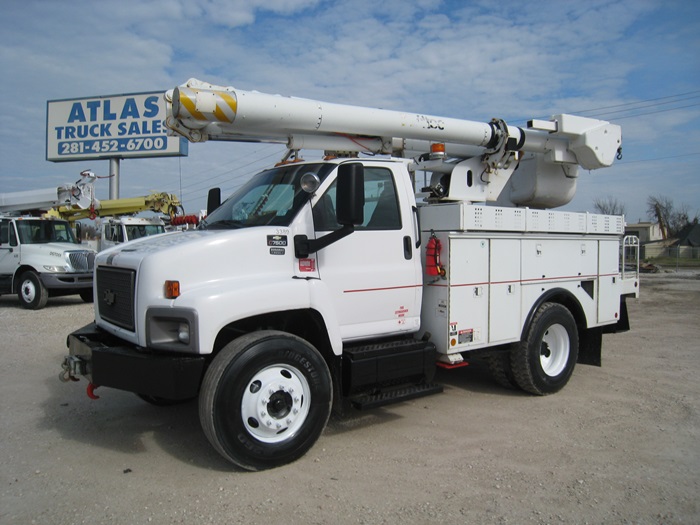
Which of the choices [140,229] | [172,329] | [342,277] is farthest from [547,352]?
[140,229]

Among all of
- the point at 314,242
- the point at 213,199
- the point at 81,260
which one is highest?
the point at 213,199

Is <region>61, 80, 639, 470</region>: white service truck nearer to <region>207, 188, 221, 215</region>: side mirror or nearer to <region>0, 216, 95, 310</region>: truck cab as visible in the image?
<region>207, 188, 221, 215</region>: side mirror

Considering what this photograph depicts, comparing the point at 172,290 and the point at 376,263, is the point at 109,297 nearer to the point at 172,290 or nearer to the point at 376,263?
the point at 172,290

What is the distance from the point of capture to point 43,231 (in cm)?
1450

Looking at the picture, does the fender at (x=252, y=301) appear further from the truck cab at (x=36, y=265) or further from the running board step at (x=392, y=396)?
the truck cab at (x=36, y=265)

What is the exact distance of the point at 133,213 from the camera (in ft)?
59.6

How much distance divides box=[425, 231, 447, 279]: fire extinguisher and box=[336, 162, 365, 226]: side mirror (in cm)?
128

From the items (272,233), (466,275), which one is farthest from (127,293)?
(466,275)

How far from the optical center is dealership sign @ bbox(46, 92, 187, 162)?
25281 millimetres

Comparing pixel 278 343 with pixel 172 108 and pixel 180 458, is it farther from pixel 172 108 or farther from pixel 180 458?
pixel 172 108

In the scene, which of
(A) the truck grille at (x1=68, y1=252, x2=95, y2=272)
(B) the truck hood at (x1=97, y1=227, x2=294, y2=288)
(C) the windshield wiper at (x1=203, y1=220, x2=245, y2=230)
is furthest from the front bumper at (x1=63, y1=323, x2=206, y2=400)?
(A) the truck grille at (x1=68, y1=252, x2=95, y2=272)

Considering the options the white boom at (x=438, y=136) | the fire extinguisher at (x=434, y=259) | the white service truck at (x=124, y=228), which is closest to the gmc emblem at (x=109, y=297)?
the white boom at (x=438, y=136)

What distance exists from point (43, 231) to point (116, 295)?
464 inches

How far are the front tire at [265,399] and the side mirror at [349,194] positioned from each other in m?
1.05
